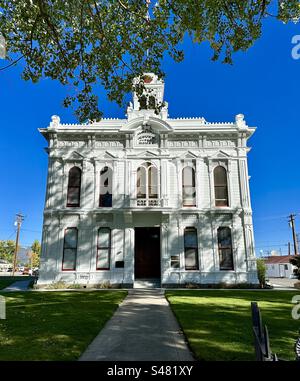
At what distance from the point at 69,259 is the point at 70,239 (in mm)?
1278

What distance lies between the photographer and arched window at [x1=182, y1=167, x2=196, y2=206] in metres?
19.1

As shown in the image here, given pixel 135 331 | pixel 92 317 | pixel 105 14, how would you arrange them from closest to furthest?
1. pixel 135 331
2. pixel 105 14
3. pixel 92 317

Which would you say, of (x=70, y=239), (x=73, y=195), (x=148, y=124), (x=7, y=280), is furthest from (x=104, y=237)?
(x=7, y=280)

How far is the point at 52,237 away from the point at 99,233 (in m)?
3.06

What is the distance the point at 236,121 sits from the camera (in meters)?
20.0

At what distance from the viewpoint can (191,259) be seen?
18.3 meters

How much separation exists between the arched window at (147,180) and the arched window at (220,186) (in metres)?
4.14

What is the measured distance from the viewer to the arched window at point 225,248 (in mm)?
18219

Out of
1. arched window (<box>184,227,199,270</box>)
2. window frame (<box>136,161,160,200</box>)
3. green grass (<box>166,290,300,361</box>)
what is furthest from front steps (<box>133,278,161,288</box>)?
green grass (<box>166,290,300,361</box>)

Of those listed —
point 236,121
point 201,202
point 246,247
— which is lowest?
point 246,247

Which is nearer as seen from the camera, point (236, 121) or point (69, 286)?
point (69, 286)

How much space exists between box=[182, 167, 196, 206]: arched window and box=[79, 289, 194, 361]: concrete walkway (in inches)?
414
